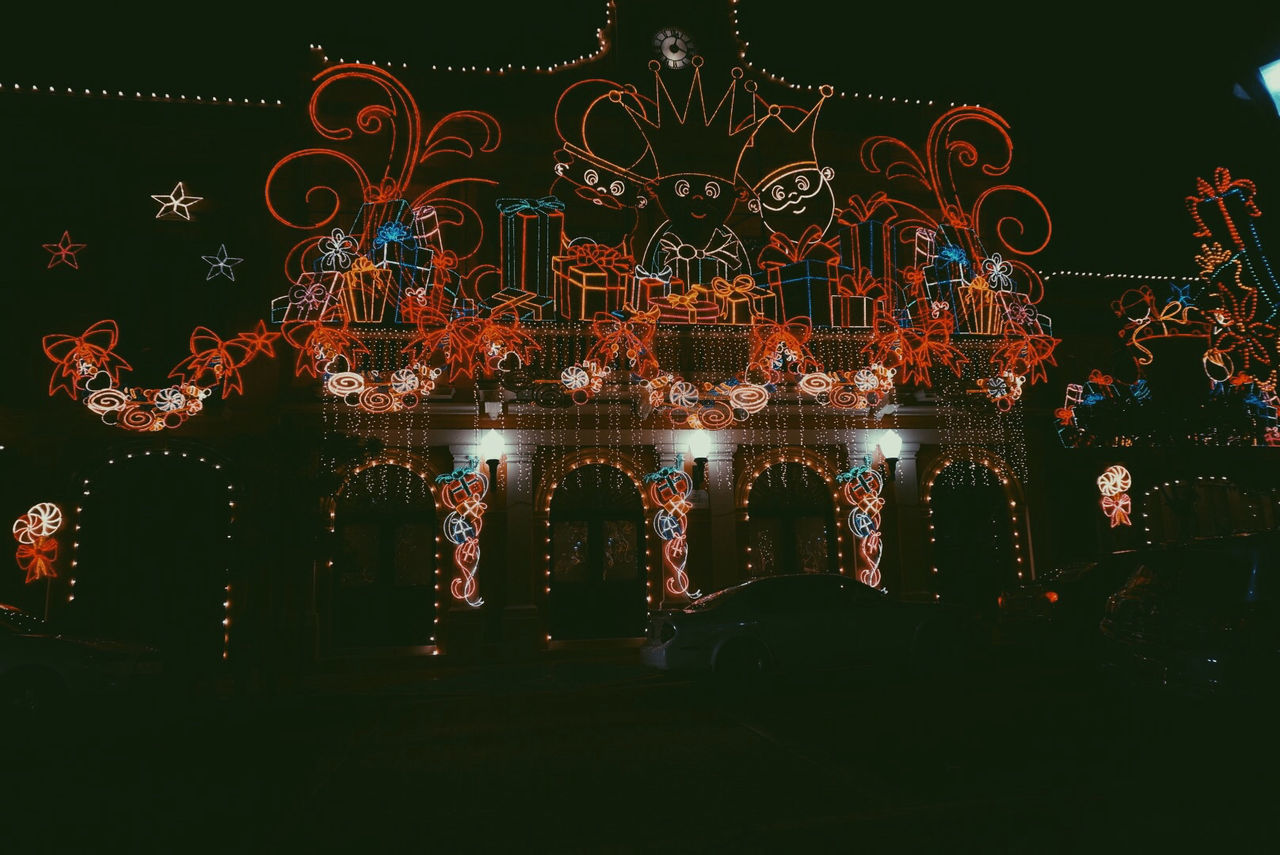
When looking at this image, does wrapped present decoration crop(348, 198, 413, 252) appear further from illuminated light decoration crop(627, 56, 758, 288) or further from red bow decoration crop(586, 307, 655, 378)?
illuminated light decoration crop(627, 56, 758, 288)

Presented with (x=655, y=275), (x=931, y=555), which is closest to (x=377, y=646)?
(x=655, y=275)

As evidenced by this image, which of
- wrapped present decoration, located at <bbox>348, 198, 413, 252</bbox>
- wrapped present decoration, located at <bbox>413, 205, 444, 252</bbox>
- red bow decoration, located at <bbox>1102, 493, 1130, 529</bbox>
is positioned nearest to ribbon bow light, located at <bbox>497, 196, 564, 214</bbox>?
wrapped present decoration, located at <bbox>413, 205, 444, 252</bbox>

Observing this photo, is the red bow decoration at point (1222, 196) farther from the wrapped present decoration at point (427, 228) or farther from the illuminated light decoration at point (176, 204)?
the illuminated light decoration at point (176, 204)

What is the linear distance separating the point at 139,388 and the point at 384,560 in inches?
205

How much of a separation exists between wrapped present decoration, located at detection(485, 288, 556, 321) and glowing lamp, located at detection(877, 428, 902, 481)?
6.94m

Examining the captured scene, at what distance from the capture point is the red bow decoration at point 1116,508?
16891mm

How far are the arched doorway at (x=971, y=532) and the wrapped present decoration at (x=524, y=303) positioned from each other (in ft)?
28.2

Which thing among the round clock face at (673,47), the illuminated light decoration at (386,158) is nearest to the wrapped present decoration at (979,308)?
the round clock face at (673,47)

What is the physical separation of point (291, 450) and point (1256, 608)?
10.7 m

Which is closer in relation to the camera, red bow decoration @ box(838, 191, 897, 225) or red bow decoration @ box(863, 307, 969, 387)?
red bow decoration @ box(863, 307, 969, 387)

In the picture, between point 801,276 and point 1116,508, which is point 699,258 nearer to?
point 801,276

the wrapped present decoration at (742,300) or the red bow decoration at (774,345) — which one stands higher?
the wrapped present decoration at (742,300)

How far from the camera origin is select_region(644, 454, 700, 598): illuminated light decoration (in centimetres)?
1533

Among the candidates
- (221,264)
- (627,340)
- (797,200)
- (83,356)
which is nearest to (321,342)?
(221,264)
